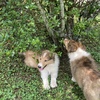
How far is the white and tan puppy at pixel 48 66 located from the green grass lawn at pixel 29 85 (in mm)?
116

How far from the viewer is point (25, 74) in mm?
5285

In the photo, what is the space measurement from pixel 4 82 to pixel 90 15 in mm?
2378

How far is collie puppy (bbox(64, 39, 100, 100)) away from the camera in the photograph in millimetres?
3930

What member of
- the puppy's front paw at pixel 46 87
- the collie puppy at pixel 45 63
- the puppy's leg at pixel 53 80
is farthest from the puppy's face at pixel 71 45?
the puppy's front paw at pixel 46 87

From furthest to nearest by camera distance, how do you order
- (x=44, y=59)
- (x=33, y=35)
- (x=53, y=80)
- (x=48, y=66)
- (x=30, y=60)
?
(x=30, y=60) → (x=48, y=66) → (x=53, y=80) → (x=44, y=59) → (x=33, y=35)

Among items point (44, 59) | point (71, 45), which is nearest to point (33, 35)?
point (44, 59)

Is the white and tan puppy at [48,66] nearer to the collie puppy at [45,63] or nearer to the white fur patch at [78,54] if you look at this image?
the collie puppy at [45,63]

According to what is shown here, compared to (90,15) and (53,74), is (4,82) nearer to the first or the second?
(53,74)

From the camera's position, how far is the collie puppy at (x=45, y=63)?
490cm

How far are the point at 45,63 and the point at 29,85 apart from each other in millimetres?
562

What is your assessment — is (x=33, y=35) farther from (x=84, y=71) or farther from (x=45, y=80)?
(x=84, y=71)

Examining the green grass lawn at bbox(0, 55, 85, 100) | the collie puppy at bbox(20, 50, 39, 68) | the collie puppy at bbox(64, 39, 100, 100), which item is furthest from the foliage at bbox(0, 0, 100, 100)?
the collie puppy at bbox(64, 39, 100, 100)

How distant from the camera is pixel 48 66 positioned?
17.0 feet

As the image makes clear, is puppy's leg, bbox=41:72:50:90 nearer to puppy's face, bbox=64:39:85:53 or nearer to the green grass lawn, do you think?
the green grass lawn
